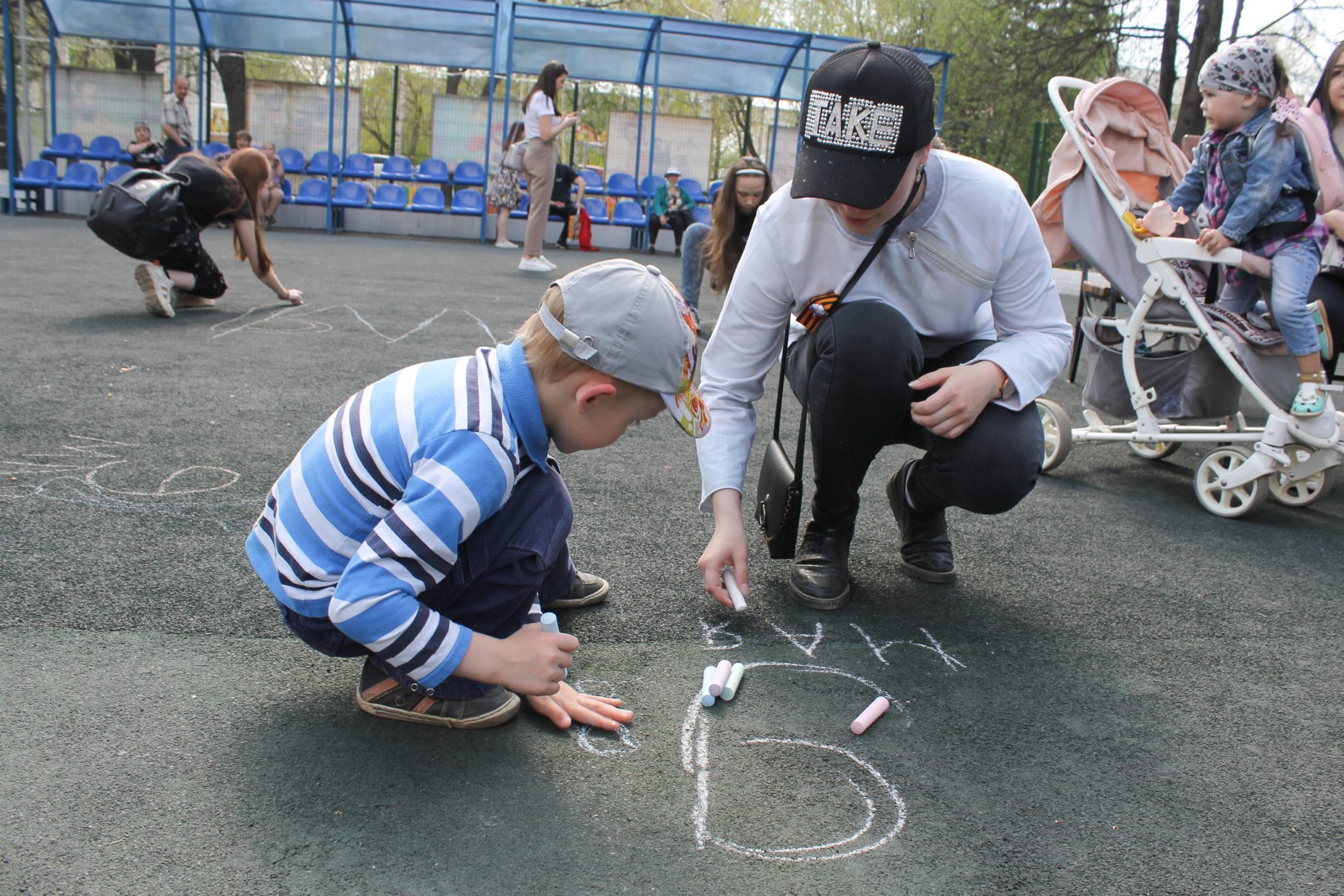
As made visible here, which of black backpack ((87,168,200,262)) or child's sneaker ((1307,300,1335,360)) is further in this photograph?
black backpack ((87,168,200,262))

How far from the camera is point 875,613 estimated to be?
248cm

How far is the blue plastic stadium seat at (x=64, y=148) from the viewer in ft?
48.3

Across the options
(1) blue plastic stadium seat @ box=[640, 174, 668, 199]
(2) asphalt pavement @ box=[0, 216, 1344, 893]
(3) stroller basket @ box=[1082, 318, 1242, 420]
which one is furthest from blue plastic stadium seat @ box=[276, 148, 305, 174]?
(3) stroller basket @ box=[1082, 318, 1242, 420]

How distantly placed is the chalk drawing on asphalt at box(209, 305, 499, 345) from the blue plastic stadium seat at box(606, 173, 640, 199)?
389 inches

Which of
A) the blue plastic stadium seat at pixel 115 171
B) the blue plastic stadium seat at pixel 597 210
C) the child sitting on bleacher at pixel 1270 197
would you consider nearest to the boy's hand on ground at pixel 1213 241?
the child sitting on bleacher at pixel 1270 197

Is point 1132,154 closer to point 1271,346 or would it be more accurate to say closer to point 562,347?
point 1271,346

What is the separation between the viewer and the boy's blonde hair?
1674 millimetres

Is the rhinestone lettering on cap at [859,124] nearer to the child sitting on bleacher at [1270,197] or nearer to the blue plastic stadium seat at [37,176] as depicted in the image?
the child sitting on bleacher at [1270,197]

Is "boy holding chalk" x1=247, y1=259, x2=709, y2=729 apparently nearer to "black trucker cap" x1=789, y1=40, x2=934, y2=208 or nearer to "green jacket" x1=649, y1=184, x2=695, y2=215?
"black trucker cap" x1=789, y1=40, x2=934, y2=208

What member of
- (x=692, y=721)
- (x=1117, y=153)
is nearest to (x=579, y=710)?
(x=692, y=721)

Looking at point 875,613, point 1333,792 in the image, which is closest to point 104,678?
point 875,613

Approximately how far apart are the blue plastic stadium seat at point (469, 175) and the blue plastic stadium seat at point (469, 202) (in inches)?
37.3

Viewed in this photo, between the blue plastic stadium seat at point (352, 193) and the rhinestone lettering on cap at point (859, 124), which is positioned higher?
the rhinestone lettering on cap at point (859, 124)

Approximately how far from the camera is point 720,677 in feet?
6.64
